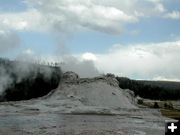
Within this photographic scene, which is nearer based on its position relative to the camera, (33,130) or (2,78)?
(33,130)

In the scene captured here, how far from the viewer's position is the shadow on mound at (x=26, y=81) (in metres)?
69.3

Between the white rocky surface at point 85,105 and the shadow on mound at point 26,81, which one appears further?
the shadow on mound at point 26,81

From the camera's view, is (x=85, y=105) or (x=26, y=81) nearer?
(x=85, y=105)

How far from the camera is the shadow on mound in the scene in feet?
227

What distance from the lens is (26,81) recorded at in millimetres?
71500

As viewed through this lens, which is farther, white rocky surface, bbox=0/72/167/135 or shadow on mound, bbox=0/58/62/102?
shadow on mound, bbox=0/58/62/102

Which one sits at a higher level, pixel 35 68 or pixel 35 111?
pixel 35 68

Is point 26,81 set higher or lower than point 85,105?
higher

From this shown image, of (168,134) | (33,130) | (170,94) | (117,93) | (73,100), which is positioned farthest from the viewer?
(170,94)

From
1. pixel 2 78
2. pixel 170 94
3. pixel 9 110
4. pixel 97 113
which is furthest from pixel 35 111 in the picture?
pixel 170 94

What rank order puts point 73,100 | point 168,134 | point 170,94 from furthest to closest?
point 170,94
point 73,100
point 168,134

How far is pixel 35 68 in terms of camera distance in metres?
77.4

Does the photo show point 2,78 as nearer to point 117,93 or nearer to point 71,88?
point 71,88

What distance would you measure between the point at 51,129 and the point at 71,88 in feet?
95.2
